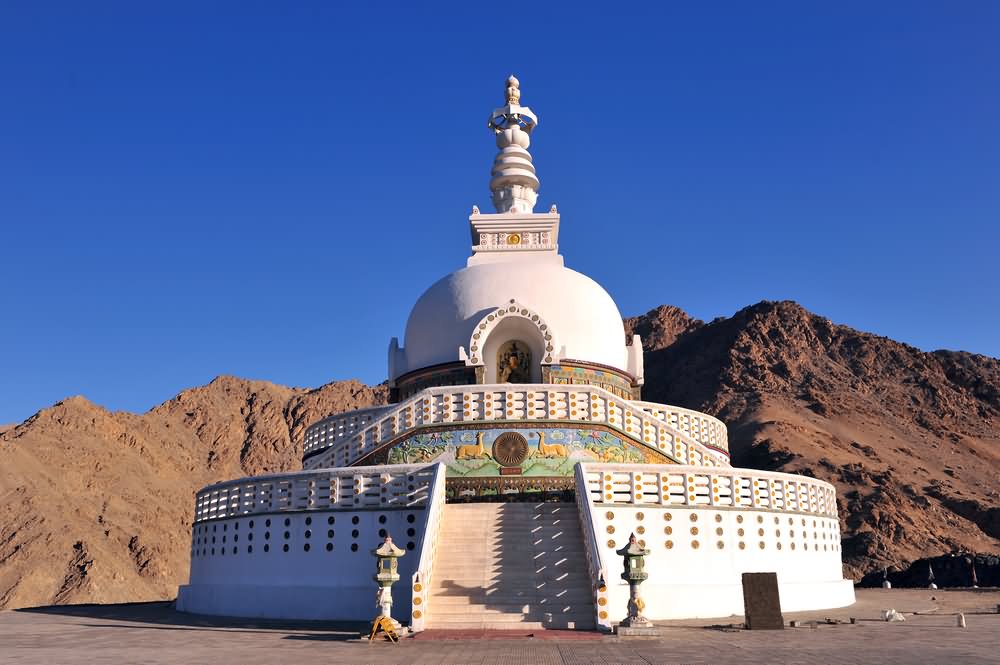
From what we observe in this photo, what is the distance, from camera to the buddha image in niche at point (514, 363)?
23.2 m

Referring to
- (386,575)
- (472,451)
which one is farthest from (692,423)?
(386,575)

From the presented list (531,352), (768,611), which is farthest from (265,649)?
(531,352)

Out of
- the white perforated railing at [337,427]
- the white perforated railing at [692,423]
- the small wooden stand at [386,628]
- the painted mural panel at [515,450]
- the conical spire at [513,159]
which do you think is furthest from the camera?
the conical spire at [513,159]

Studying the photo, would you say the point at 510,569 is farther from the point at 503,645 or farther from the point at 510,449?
the point at 510,449

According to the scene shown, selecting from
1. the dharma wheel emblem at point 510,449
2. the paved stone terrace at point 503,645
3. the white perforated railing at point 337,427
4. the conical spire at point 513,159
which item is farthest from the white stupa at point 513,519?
the conical spire at point 513,159

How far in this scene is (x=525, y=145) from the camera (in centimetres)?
3088

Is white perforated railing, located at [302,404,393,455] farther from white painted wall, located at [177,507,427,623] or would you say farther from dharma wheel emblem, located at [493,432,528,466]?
white painted wall, located at [177,507,427,623]

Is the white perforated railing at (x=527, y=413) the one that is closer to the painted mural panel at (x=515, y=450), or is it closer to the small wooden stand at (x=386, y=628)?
the painted mural panel at (x=515, y=450)

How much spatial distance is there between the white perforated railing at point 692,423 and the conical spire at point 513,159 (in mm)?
8718

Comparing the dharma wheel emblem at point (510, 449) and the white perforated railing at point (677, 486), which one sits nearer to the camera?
the white perforated railing at point (677, 486)

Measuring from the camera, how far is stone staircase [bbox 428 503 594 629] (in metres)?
13.7

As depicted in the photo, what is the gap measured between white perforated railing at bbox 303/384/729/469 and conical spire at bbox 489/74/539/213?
11.0m

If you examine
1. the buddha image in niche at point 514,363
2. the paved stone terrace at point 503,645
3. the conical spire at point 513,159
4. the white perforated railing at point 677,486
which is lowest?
the paved stone terrace at point 503,645

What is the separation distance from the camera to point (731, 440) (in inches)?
2613
